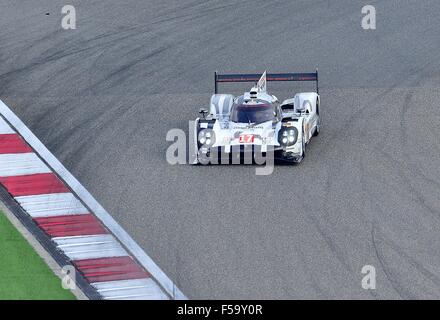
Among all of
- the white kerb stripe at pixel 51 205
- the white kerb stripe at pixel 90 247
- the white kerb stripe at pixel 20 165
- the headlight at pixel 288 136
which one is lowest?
the white kerb stripe at pixel 90 247

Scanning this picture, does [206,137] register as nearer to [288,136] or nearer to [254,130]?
[254,130]

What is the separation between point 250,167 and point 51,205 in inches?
140

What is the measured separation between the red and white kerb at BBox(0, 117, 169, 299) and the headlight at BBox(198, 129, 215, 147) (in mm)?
2499

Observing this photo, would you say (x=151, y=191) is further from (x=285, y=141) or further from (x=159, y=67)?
(x=159, y=67)

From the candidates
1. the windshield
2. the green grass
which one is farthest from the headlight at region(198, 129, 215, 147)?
the green grass

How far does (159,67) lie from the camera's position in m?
26.9

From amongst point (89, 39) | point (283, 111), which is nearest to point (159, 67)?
point (89, 39)

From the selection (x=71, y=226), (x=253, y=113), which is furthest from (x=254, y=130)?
(x=71, y=226)

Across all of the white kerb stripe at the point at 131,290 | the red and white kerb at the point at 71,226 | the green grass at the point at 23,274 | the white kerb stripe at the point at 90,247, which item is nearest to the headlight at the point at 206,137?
the red and white kerb at the point at 71,226

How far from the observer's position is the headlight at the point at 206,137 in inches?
824

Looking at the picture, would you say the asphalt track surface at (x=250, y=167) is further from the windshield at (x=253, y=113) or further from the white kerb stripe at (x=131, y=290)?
the windshield at (x=253, y=113)

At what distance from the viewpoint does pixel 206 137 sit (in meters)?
21.0

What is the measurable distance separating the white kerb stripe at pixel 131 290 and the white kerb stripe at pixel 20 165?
4.63 metres

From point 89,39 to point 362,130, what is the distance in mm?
8487
